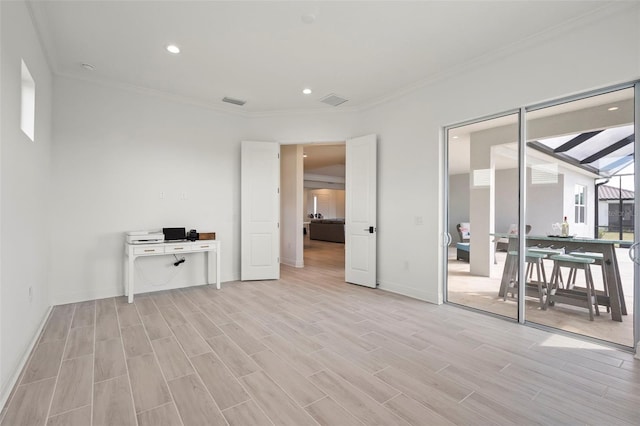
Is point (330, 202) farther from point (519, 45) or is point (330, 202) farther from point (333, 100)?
point (519, 45)

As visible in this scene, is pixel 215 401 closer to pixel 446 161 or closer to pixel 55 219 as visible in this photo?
pixel 55 219

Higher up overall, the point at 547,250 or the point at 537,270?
the point at 547,250

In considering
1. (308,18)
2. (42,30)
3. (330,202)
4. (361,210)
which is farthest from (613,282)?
(330,202)

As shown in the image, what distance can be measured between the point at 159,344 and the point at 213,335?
0.47m

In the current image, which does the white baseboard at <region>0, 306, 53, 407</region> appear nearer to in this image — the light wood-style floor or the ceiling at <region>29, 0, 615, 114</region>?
the light wood-style floor

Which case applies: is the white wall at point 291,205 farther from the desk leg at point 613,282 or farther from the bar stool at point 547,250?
the desk leg at point 613,282

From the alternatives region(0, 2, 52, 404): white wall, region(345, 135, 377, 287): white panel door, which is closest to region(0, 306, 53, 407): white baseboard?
region(0, 2, 52, 404): white wall

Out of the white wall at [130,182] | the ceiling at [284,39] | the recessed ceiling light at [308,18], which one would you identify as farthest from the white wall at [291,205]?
the recessed ceiling light at [308,18]

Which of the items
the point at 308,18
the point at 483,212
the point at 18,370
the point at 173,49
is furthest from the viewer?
the point at 483,212

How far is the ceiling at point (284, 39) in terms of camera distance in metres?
2.61

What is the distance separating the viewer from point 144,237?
397 cm

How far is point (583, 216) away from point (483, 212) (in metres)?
0.95

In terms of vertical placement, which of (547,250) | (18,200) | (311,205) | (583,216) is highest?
(311,205)

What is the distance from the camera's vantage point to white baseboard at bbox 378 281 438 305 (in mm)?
3990
